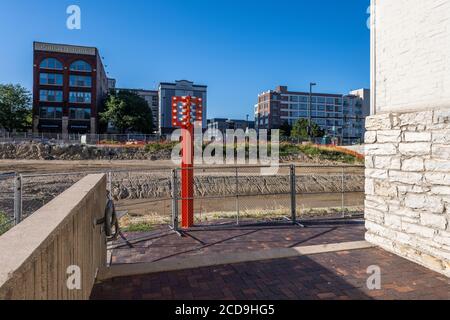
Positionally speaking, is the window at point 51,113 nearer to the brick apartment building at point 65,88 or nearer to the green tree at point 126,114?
the brick apartment building at point 65,88

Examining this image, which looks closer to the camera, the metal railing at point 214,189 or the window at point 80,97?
the metal railing at point 214,189

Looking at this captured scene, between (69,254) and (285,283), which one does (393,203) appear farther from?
(69,254)

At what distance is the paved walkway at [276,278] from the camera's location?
14.4ft

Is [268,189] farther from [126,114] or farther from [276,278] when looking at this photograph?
[126,114]

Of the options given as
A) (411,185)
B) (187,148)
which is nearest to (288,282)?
(411,185)

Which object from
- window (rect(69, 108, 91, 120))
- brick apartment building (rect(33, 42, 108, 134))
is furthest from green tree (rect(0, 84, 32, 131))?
window (rect(69, 108, 91, 120))

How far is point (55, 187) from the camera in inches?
853

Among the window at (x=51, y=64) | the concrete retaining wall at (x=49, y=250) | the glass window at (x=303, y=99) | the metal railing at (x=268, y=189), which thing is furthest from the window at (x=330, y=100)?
the concrete retaining wall at (x=49, y=250)

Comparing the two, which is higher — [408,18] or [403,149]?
[408,18]

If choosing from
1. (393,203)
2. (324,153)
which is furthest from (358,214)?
(324,153)

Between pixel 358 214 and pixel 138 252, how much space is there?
6.52 meters

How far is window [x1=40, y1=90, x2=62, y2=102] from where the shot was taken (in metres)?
55.8

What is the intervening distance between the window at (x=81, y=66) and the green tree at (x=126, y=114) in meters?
6.08

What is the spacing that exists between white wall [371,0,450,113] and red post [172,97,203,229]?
421cm
